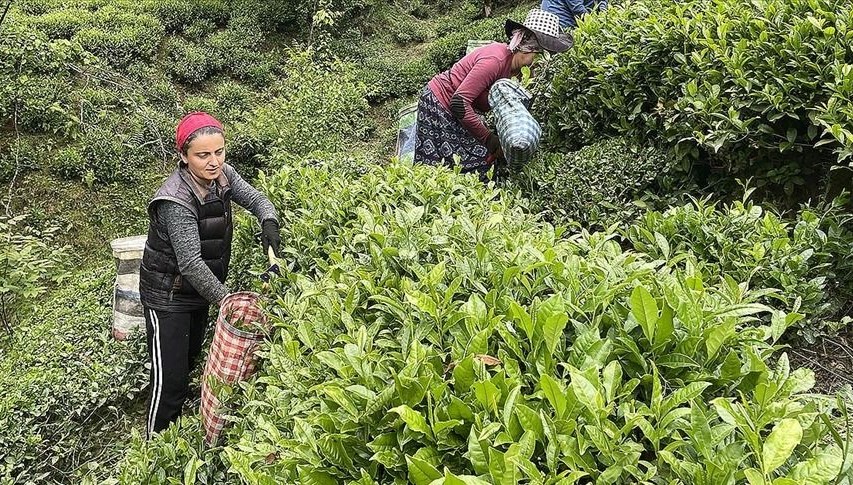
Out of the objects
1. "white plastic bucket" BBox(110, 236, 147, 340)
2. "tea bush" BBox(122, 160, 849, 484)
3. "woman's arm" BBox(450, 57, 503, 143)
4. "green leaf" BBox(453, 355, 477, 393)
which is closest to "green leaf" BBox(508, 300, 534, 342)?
"tea bush" BBox(122, 160, 849, 484)

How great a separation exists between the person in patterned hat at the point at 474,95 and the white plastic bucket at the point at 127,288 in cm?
190

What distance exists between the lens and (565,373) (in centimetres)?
154

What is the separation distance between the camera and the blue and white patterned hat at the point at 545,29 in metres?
3.89

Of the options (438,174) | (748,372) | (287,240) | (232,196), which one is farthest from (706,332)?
(232,196)

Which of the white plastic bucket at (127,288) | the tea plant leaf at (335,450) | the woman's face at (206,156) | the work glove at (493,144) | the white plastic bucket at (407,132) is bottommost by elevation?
the white plastic bucket at (127,288)

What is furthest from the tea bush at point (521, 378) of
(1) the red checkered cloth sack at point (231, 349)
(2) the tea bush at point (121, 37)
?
(2) the tea bush at point (121, 37)

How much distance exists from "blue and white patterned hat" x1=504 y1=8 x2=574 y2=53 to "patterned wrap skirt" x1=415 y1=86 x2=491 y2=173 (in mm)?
669

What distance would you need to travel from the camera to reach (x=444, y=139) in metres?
4.22

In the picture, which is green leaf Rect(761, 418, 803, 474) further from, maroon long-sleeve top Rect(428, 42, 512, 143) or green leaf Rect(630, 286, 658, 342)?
maroon long-sleeve top Rect(428, 42, 512, 143)

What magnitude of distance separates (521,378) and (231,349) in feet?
5.21

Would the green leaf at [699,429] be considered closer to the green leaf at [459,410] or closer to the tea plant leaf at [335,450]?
the green leaf at [459,410]

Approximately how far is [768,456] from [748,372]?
42 cm

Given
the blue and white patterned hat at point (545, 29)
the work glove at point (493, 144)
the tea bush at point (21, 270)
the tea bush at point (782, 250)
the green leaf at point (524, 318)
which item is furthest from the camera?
the tea bush at point (21, 270)

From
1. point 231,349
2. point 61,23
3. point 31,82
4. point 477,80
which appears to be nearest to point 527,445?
point 231,349
